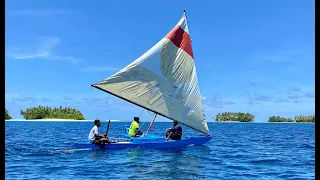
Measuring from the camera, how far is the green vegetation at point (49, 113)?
15525 cm

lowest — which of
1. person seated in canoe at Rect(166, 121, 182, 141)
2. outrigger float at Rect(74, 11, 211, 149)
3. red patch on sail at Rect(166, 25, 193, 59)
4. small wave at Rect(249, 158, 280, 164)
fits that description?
small wave at Rect(249, 158, 280, 164)

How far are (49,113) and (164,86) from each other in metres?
144

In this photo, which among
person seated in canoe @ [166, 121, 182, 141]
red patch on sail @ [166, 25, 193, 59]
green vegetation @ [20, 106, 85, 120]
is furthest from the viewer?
green vegetation @ [20, 106, 85, 120]

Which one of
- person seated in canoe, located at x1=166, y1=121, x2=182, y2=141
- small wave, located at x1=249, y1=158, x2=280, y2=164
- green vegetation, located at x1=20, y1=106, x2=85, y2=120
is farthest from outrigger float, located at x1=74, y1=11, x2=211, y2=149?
green vegetation, located at x1=20, y1=106, x2=85, y2=120

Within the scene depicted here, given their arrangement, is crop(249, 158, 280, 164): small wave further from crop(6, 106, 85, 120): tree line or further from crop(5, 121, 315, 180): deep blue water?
crop(6, 106, 85, 120): tree line

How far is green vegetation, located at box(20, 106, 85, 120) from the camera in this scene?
155 m

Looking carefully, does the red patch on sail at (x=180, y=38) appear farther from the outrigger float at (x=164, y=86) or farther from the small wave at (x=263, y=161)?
the small wave at (x=263, y=161)

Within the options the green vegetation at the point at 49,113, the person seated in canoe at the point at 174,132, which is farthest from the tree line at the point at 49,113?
the person seated in canoe at the point at 174,132

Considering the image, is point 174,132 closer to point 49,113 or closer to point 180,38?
point 180,38

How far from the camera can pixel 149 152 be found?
22672 millimetres
